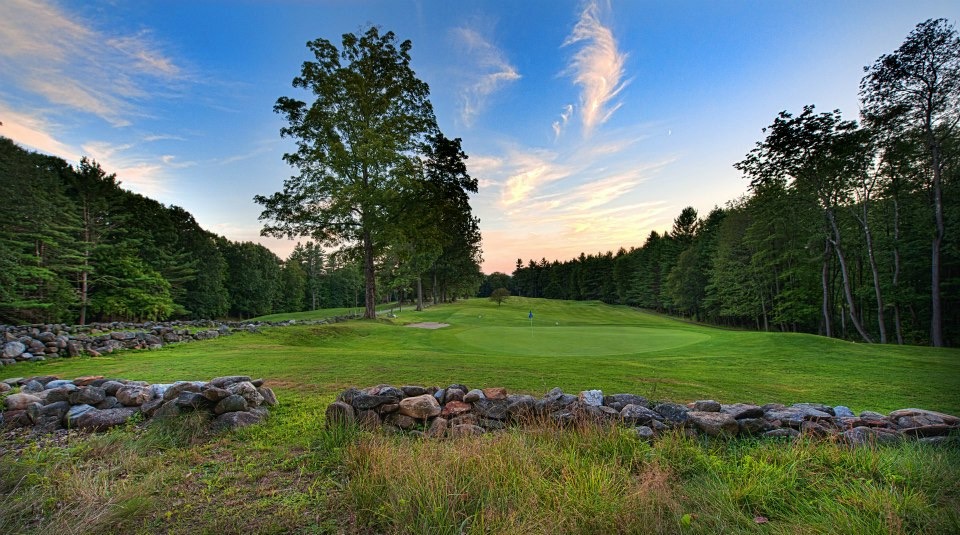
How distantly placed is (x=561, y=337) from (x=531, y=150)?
9.77 m

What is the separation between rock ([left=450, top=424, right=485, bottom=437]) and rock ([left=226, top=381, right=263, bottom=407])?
306 centimetres

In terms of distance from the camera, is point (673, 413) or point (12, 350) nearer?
point (673, 413)

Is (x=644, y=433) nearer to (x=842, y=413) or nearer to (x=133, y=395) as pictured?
(x=842, y=413)

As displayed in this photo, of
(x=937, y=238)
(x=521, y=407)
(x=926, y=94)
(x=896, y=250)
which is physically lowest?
(x=521, y=407)

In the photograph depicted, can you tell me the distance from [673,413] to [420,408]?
9.85 ft

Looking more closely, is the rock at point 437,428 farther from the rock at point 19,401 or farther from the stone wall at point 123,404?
the rock at point 19,401

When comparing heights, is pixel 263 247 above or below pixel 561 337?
above

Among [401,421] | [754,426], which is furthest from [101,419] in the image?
[754,426]

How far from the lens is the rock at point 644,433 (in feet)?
12.4

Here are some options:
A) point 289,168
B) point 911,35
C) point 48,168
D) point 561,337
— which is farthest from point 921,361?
point 48,168

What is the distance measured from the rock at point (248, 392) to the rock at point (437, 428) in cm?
267

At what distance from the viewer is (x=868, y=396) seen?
19.9 ft

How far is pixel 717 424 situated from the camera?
383cm

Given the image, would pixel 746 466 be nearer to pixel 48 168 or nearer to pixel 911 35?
pixel 911 35
